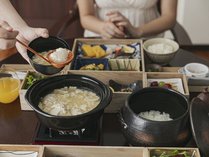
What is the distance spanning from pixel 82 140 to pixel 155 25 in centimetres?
135

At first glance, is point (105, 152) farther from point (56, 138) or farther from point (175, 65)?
point (175, 65)

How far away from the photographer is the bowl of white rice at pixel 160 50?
6.22 ft

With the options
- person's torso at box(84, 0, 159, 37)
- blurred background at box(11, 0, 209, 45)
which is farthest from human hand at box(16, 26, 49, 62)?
blurred background at box(11, 0, 209, 45)

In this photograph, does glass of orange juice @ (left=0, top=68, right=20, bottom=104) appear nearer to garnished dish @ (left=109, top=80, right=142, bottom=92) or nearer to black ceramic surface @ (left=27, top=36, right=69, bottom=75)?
black ceramic surface @ (left=27, top=36, right=69, bottom=75)

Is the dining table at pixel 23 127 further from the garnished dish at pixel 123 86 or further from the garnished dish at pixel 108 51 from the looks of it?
the garnished dish at pixel 108 51

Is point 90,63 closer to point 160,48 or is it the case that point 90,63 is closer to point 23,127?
point 160,48

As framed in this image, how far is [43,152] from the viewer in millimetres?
1257

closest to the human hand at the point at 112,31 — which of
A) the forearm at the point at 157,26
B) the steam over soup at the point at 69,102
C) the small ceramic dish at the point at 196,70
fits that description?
the forearm at the point at 157,26

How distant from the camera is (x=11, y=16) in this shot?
6.32 feet

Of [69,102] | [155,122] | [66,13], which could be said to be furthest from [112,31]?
[66,13]

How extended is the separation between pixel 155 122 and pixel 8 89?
2.45 feet

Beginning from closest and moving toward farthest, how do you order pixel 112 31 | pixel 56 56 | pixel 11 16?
pixel 56 56 → pixel 11 16 → pixel 112 31

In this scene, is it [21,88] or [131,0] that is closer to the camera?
[21,88]

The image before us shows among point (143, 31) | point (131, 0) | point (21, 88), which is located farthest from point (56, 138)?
point (131, 0)
